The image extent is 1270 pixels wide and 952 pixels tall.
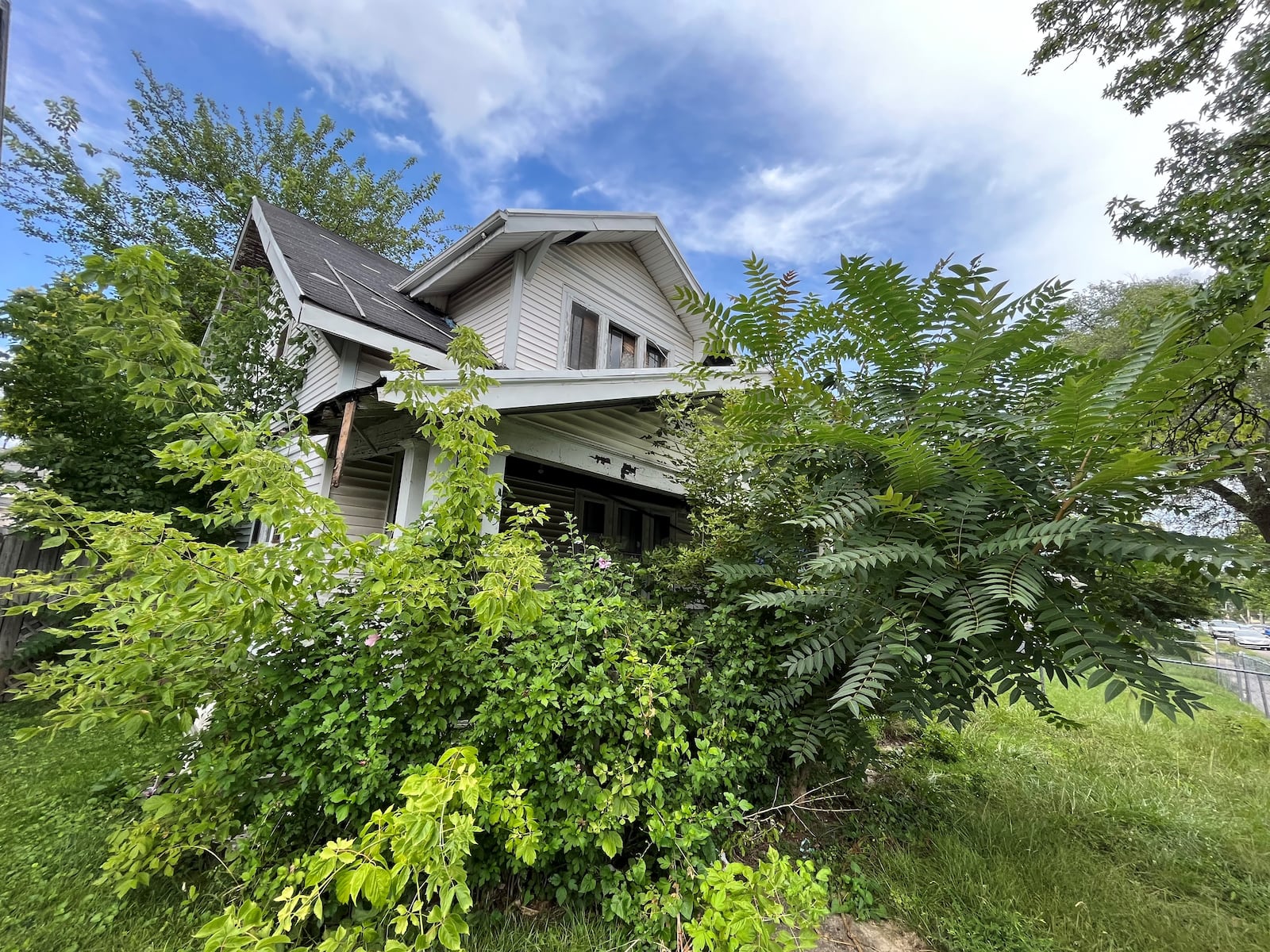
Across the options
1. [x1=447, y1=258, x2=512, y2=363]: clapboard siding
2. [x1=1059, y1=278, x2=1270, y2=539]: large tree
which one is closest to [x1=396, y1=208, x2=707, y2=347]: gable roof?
[x1=447, y1=258, x2=512, y2=363]: clapboard siding

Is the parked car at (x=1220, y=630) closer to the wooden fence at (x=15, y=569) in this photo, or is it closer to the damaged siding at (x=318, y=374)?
the damaged siding at (x=318, y=374)

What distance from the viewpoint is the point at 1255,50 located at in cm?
470

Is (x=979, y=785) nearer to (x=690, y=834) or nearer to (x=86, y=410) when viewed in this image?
(x=690, y=834)

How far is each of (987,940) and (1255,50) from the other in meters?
7.82

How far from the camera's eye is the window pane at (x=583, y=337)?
8445 mm

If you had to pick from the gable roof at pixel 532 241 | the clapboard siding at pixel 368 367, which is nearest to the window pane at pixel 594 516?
the clapboard siding at pixel 368 367

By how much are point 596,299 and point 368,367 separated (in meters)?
4.00

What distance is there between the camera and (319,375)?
7.50m

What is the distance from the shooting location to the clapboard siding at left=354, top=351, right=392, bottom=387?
6684 millimetres

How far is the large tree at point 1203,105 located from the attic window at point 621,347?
6616 millimetres

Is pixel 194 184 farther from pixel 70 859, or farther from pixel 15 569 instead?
pixel 70 859

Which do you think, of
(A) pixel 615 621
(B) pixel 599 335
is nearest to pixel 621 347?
(B) pixel 599 335

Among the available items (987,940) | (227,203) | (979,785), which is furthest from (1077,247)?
(227,203)

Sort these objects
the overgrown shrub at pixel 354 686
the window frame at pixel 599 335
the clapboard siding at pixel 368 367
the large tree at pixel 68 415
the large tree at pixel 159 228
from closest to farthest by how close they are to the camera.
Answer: the overgrown shrub at pixel 354 686
the large tree at pixel 68 415
the large tree at pixel 159 228
the clapboard siding at pixel 368 367
the window frame at pixel 599 335
